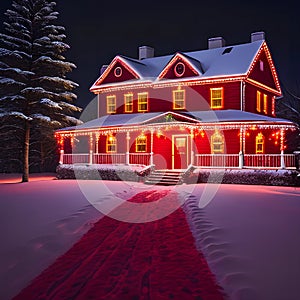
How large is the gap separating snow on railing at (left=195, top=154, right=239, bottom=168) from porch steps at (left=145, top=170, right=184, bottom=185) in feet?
7.31

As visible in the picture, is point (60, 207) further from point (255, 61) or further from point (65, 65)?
point (255, 61)

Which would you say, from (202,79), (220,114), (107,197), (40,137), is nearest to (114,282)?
(107,197)

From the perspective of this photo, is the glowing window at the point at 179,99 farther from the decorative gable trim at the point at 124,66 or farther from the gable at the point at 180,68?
A: the decorative gable trim at the point at 124,66

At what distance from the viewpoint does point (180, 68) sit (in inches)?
1023

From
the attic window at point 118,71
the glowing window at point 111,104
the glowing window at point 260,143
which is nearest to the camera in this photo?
the glowing window at point 260,143

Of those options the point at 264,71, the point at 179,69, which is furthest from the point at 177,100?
the point at 264,71

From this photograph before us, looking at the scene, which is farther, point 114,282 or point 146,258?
point 146,258

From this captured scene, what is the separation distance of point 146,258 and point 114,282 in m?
1.39

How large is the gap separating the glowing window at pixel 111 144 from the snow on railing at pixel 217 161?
728 centimetres

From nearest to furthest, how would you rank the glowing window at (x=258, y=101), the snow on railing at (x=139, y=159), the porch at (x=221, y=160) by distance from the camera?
the porch at (x=221, y=160), the snow on railing at (x=139, y=159), the glowing window at (x=258, y=101)

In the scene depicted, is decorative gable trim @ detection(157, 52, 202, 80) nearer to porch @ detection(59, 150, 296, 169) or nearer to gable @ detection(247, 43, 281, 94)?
gable @ detection(247, 43, 281, 94)

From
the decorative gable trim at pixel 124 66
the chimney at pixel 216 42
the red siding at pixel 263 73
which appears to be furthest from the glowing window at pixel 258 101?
the decorative gable trim at pixel 124 66

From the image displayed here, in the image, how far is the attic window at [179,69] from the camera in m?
25.9

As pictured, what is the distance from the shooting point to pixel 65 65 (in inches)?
1022
